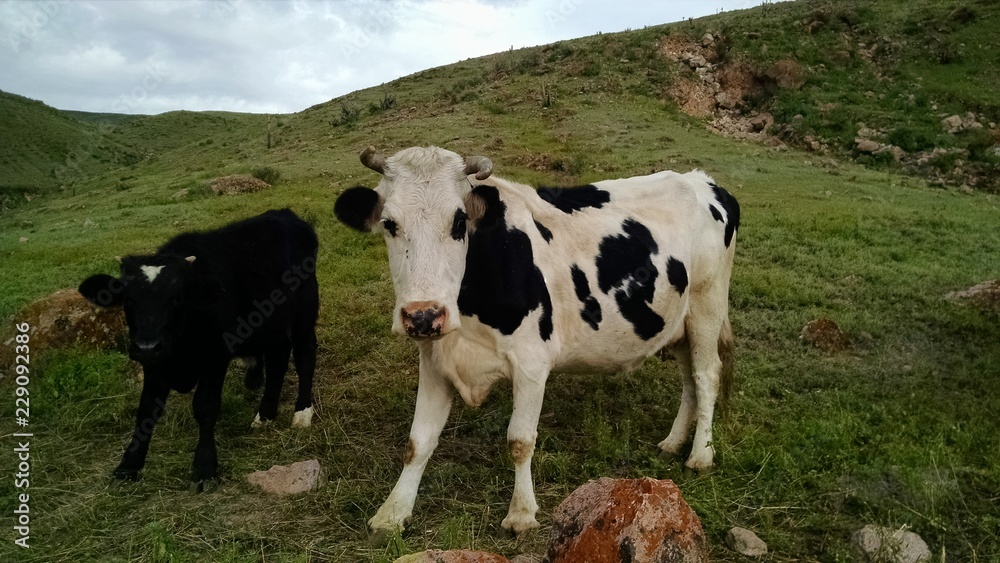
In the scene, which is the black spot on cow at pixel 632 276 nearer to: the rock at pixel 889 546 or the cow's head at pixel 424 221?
the cow's head at pixel 424 221

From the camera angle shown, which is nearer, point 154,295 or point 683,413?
point 154,295

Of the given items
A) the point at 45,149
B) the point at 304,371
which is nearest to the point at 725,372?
the point at 304,371

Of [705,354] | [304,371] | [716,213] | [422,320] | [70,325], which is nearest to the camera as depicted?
[422,320]

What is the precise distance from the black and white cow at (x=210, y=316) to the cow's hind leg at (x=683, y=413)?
3202 millimetres

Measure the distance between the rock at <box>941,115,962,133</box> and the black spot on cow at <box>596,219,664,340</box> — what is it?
23913 mm

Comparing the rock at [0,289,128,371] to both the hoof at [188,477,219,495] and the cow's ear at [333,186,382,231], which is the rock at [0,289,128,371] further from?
the cow's ear at [333,186,382,231]

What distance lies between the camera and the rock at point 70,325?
6840 millimetres

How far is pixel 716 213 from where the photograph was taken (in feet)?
18.9

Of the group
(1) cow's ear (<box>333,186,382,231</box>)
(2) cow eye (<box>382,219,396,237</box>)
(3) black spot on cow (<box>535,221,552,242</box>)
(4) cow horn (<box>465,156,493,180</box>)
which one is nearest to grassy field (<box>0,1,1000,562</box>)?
(3) black spot on cow (<box>535,221,552,242</box>)

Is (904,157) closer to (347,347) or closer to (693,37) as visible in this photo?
(693,37)

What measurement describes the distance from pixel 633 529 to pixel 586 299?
2216 mm

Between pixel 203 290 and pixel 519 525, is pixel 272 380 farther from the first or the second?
pixel 519 525

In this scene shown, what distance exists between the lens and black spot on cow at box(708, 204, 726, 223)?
572 cm

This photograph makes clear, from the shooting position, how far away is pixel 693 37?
Answer: 35188 millimetres
